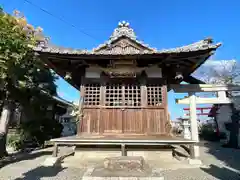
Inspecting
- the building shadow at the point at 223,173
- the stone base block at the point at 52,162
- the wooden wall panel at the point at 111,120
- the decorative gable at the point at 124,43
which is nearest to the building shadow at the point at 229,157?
the building shadow at the point at 223,173

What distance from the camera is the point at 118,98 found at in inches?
324

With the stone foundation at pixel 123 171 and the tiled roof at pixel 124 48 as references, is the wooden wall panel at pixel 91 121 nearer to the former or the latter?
the tiled roof at pixel 124 48

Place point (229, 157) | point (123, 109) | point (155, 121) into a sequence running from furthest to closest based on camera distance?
point (229, 157)
point (123, 109)
point (155, 121)

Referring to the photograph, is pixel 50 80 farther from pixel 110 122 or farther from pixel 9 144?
pixel 110 122

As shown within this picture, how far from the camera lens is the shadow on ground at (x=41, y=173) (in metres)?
5.38

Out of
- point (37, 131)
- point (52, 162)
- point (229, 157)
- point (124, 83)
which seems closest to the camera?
point (52, 162)

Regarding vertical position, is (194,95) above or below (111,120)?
above

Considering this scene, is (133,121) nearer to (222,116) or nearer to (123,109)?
(123,109)

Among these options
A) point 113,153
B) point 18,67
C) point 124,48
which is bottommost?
point 113,153

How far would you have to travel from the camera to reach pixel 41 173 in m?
5.76

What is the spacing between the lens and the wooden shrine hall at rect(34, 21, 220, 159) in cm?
744

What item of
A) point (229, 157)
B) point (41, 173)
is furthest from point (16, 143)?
point (229, 157)

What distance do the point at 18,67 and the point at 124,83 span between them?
4884mm

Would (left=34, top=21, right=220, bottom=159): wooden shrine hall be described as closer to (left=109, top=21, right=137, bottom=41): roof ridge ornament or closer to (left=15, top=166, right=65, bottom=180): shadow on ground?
(left=109, top=21, right=137, bottom=41): roof ridge ornament
